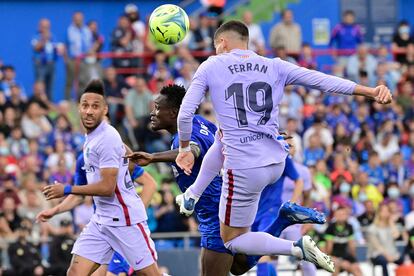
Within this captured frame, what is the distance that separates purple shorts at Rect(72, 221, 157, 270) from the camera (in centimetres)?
1258

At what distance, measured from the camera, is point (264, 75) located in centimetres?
1159

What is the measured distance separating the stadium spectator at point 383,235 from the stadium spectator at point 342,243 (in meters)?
0.61

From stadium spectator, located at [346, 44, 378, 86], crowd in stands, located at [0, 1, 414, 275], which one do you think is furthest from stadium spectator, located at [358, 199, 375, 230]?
stadium spectator, located at [346, 44, 378, 86]

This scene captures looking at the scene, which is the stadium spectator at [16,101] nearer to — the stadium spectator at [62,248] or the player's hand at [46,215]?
the stadium spectator at [62,248]

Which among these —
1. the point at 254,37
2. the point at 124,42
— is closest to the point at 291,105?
the point at 254,37

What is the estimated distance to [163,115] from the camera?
496 inches

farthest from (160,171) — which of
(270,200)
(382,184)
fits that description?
(270,200)

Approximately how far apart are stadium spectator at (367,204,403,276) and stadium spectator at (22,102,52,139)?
238 inches

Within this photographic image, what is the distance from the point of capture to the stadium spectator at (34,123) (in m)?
22.2

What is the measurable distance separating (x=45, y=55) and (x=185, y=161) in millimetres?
13226

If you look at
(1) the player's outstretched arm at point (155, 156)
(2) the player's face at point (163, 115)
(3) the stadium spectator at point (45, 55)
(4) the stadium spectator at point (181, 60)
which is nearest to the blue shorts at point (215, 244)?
(1) the player's outstretched arm at point (155, 156)

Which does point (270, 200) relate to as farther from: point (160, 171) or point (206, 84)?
point (160, 171)

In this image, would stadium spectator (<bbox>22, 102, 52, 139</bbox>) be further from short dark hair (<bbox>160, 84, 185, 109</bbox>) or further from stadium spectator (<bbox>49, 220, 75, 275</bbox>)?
short dark hair (<bbox>160, 84, 185, 109</bbox>)

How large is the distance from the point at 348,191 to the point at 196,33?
5881 mm
